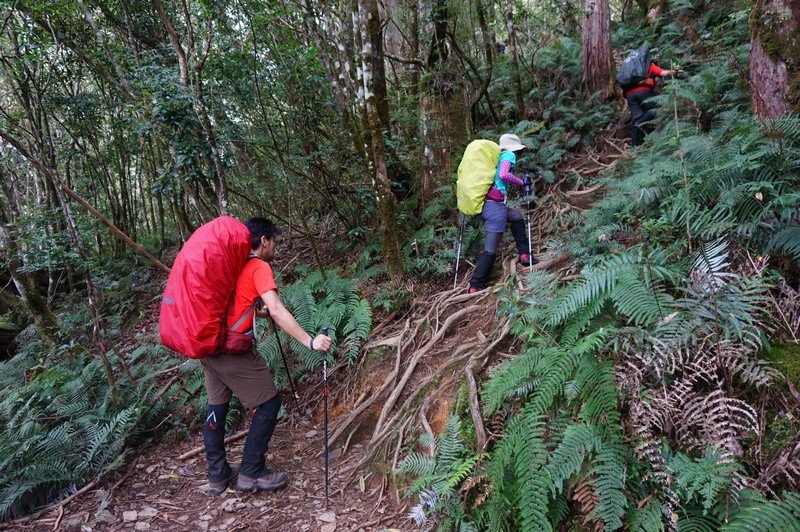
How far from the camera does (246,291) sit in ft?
11.9

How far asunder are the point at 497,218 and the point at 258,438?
353cm

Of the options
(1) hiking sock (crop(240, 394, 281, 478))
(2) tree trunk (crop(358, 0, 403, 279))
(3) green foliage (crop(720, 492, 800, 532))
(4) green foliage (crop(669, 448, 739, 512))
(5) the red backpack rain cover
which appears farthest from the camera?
(2) tree trunk (crop(358, 0, 403, 279))

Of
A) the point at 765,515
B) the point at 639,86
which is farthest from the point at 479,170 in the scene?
the point at 765,515

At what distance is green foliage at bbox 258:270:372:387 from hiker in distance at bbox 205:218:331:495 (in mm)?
1310

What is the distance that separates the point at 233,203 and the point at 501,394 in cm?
925

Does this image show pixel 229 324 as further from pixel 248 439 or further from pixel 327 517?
pixel 327 517

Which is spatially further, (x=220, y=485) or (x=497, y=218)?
(x=497, y=218)

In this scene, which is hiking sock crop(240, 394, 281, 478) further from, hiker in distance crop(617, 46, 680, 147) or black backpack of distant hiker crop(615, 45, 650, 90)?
black backpack of distant hiker crop(615, 45, 650, 90)

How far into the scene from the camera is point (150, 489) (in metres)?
4.06

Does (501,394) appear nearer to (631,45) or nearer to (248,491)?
(248,491)

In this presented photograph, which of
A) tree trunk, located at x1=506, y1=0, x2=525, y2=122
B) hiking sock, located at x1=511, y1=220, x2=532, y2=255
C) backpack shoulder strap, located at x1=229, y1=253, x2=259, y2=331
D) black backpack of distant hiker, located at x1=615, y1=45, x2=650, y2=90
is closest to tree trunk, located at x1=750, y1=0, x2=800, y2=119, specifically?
hiking sock, located at x1=511, y1=220, x2=532, y2=255

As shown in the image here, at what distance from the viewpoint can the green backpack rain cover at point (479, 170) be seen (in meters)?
5.07

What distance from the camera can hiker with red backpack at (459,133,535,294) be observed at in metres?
5.05

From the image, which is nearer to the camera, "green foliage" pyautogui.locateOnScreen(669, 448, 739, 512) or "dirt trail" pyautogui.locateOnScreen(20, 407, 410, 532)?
"green foliage" pyautogui.locateOnScreen(669, 448, 739, 512)
